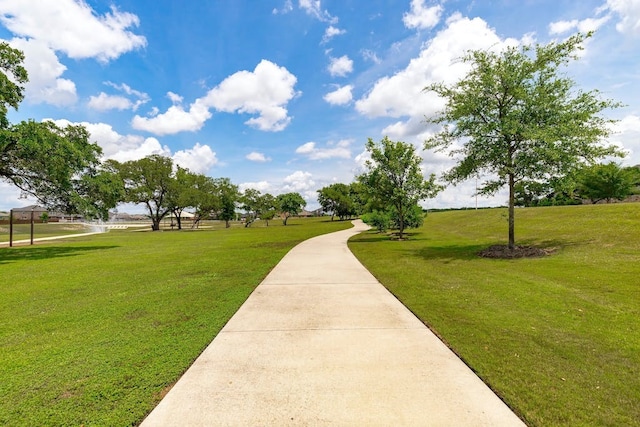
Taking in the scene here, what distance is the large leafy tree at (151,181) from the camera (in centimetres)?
4858

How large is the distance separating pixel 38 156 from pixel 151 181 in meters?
36.4

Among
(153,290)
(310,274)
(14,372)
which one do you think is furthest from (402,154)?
(14,372)

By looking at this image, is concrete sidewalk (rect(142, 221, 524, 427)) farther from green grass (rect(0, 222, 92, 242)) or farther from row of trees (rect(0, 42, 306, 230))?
green grass (rect(0, 222, 92, 242))

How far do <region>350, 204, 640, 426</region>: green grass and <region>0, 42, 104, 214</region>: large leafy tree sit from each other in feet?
54.7

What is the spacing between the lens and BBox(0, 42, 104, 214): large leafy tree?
15078 millimetres

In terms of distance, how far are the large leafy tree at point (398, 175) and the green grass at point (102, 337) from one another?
1341cm

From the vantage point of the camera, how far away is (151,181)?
49.7 metres

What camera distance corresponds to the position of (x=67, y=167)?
→ 16.6 metres

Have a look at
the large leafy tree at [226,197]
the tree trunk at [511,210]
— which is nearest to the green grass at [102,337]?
the tree trunk at [511,210]

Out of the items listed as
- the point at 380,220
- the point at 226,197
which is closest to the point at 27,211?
the point at 380,220

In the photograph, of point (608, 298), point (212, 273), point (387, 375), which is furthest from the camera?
point (212, 273)

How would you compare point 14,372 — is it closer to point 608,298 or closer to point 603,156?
point 608,298

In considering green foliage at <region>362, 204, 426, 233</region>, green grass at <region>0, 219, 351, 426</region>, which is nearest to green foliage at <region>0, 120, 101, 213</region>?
green grass at <region>0, 219, 351, 426</region>

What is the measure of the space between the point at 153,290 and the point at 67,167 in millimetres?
13675
